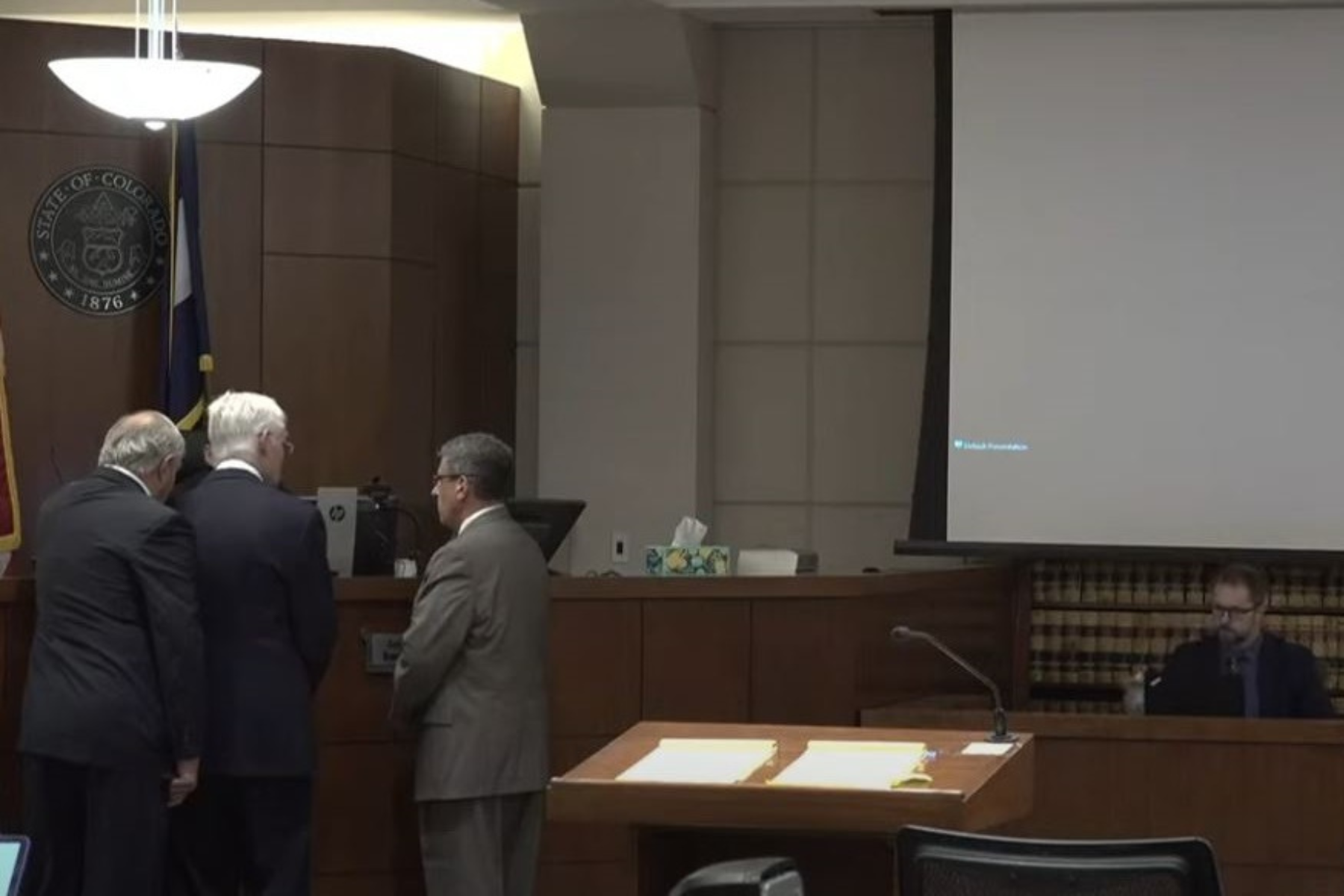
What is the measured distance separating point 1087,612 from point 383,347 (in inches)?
103

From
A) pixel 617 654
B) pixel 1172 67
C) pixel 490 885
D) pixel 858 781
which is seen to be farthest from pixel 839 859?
pixel 1172 67

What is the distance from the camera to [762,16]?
9.57 metres

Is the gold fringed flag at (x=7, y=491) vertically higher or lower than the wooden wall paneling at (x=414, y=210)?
lower

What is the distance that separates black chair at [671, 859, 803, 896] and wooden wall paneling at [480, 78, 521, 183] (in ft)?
20.6

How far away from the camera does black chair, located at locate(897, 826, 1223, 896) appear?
4.00 metres

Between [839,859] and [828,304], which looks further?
[828,304]

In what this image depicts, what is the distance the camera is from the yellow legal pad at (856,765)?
534 centimetres

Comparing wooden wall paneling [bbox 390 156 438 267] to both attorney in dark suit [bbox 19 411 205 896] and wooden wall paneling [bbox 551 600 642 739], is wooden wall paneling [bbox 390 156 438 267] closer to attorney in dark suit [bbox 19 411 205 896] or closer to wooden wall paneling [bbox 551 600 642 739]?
wooden wall paneling [bbox 551 600 642 739]

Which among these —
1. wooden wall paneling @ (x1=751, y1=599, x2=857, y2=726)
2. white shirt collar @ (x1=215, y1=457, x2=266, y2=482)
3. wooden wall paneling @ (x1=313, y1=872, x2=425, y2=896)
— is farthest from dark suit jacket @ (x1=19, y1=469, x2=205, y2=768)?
wooden wall paneling @ (x1=751, y1=599, x2=857, y2=726)

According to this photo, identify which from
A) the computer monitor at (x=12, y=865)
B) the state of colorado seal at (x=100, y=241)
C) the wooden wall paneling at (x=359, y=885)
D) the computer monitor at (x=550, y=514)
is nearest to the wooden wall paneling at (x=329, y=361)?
the state of colorado seal at (x=100, y=241)

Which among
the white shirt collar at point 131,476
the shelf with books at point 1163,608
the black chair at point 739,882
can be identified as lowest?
the black chair at point 739,882

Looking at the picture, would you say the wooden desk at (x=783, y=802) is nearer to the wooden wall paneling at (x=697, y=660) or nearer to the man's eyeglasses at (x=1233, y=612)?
the wooden wall paneling at (x=697, y=660)

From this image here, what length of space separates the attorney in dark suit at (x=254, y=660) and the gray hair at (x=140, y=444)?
174 mm

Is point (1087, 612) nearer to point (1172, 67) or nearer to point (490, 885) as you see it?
point (1172, 67)
